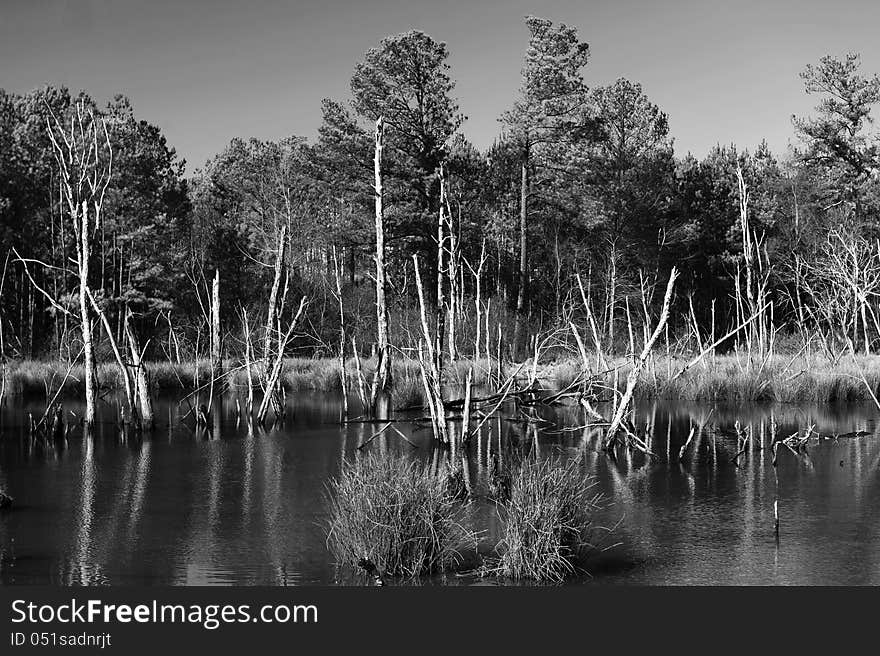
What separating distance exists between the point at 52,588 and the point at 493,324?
2734cm

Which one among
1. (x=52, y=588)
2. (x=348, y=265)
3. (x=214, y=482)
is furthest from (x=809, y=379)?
(x=348, y=265)

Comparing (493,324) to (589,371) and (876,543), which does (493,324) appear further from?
(876,543)

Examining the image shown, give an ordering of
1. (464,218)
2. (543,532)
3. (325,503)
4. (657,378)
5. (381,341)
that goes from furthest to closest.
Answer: (464,218) < (657,378) < (381,341) < (325,503) < (543,532)

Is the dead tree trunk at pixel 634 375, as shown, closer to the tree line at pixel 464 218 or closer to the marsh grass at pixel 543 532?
the marsh grass at pixel 543 532

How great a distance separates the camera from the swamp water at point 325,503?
10172 mm

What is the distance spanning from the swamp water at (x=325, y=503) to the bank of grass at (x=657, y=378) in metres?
2.88

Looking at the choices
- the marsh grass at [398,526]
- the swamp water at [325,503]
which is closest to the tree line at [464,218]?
the swamp water at [325,503]

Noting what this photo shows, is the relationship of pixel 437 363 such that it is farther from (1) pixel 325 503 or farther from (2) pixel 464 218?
(2) pixel 464 218

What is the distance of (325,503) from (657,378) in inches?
617

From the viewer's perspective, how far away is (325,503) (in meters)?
13.4

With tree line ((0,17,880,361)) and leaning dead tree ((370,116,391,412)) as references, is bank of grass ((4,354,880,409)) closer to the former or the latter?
leaning dead tree ((370,116,391,412))

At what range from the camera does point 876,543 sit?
11.0 meters

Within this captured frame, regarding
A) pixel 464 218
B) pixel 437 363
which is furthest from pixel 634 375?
pixel 464 218

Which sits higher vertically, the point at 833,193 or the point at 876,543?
the point at 833,193
